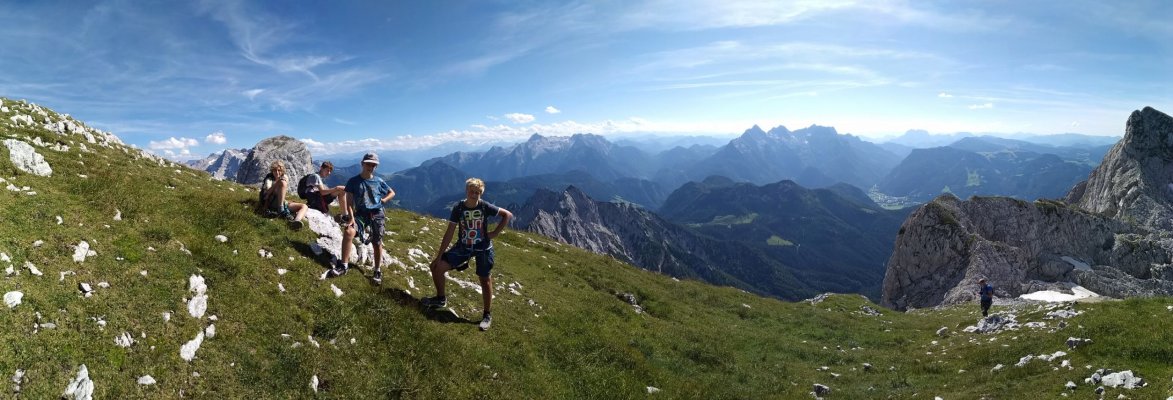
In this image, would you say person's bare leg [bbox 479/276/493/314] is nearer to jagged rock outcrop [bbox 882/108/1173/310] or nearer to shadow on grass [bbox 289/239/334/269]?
shadow on grass [bbox 289/239/334/269]

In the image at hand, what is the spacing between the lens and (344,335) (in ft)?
43.1

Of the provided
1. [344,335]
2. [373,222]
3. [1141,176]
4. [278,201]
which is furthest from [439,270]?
[1141,176]

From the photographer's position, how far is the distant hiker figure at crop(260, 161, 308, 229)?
1769cm

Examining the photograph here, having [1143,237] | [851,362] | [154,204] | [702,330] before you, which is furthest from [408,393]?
[1143,237]

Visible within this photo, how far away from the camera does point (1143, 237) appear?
110m

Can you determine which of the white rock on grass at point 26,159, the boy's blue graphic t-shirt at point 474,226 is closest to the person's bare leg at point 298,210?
the boy's blue graphic t-shirt at point 474,226

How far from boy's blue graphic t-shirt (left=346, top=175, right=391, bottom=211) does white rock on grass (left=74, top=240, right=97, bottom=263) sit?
6.42 m

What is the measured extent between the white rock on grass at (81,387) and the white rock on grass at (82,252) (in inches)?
157

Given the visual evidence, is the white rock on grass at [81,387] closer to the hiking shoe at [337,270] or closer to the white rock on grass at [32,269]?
the white rock on grass at [32,269]

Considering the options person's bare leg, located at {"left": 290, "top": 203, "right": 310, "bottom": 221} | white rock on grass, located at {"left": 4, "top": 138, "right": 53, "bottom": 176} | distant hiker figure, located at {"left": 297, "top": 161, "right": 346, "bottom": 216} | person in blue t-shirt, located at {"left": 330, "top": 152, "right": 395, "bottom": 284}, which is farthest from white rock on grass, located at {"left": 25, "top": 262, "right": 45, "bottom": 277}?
distant hiker figure, located at {"left": 297, "top": 161, "right": 346, "bottom": 216}

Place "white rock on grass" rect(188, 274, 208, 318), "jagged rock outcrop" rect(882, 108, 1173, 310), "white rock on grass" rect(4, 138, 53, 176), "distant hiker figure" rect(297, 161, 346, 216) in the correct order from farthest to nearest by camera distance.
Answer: "jagged rock outcrop" rect(882, 108, 1173, 310) → "distant hiker figure" rect(297, 161, 346, 216) → "white rock on grass" rect(4, 138, 53, 176) → "white rock on grass" rect(188, 274, 208, 318)

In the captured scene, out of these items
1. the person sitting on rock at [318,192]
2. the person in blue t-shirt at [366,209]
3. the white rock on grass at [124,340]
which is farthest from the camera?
the person sitting on rock at [318,192]

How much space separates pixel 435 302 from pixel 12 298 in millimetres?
9608

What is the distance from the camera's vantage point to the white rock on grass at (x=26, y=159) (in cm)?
1516
